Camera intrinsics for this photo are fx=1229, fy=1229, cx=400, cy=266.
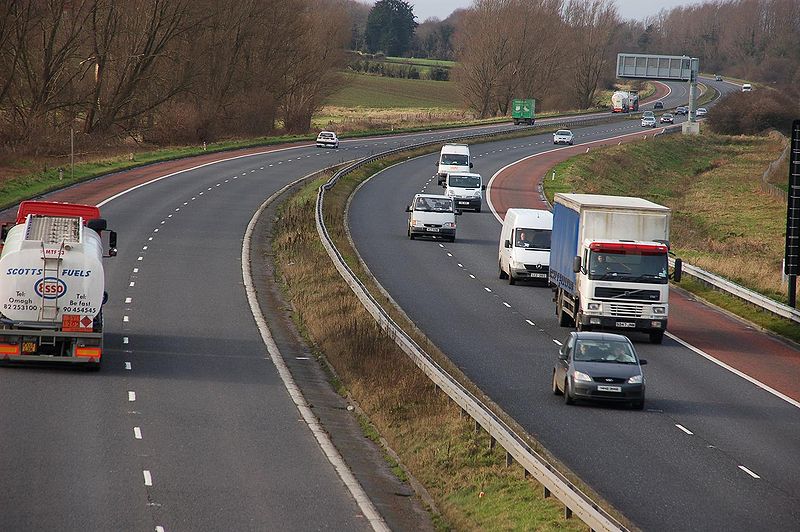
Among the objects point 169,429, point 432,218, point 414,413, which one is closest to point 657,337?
point 414,413

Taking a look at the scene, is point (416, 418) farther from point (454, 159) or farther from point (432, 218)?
point (454, 159)

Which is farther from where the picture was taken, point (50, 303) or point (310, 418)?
point (50, 303)

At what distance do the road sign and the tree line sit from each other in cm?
3334

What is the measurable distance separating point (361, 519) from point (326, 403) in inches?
310

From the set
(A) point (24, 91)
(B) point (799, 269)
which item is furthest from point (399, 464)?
(A) point (24, 91)

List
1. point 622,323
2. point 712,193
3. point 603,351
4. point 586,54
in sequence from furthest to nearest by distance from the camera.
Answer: point 586,54
point 712,193
point 622,323
point 603,351

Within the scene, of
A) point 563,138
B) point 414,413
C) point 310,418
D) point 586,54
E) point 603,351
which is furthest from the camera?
point 586,54

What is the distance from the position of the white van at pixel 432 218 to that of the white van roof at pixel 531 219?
28.3ft

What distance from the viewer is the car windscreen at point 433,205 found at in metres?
50.8

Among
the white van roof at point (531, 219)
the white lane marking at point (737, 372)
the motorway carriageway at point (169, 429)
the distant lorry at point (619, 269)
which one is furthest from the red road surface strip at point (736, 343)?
the motorway carriageway at point (169, 429)

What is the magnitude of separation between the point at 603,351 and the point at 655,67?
109 meters

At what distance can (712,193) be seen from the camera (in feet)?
267

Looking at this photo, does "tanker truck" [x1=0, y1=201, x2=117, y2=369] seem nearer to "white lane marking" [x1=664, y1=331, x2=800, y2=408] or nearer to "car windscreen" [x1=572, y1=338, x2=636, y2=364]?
"car windscreen" [x1=572, y1=338, x2=636, y2=364]

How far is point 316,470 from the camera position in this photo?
18000mm
